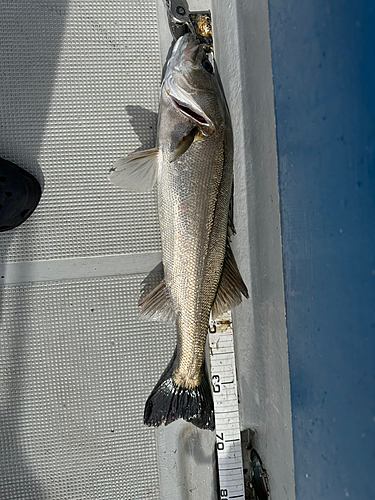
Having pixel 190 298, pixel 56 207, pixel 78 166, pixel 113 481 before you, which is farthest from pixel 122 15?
pixel 113 481

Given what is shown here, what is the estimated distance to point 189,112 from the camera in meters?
1.32

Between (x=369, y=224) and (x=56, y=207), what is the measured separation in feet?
4.10

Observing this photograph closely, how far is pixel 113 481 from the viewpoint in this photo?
5.27 ft

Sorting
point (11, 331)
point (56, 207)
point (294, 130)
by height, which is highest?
point (294, 130)

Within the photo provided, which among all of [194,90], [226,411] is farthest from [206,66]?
[226,411]

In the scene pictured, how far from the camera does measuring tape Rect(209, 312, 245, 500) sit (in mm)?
1636

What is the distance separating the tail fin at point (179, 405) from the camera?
1.45 m

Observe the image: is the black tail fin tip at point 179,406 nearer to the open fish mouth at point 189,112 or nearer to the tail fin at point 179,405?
the tail fin at point 179,405

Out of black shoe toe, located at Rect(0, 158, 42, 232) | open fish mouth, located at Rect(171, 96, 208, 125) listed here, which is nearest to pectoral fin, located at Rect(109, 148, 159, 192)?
open fish mouth, located at Rect(171, 96, 208, 125)

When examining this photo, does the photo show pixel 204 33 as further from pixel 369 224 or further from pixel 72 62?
pixel 369 224

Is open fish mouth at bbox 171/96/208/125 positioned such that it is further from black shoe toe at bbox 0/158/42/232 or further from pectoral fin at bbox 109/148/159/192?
black shoe toe at bbox 0/158/42/232

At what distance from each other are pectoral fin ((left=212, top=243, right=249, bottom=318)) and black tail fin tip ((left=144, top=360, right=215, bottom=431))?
12.2 inches

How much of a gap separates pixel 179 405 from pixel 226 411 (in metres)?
0.30

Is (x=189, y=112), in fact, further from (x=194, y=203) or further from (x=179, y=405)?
(x=179, y=405)
